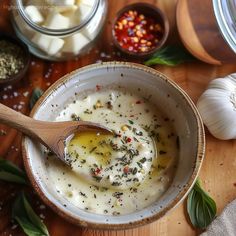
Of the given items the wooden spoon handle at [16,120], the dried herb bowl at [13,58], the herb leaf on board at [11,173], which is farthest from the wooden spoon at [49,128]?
the dried herb bowl at [13,58]

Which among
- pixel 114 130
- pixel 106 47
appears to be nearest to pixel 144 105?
pixel 114 130

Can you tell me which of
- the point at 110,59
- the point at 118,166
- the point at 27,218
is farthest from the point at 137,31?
the point at 27,218

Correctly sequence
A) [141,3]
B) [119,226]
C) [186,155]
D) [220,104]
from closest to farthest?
1. [119,226]
2. [186,155]
3. [220,104]
4. [141,3]

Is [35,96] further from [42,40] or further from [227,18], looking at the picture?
[227,18]

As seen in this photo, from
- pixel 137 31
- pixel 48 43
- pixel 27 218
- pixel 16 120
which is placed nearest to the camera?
pixel 16 120

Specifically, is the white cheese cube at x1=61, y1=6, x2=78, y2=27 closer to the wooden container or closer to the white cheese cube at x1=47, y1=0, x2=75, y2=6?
the white cheese cube at x1=47, y1=0, x2=75, y2=6

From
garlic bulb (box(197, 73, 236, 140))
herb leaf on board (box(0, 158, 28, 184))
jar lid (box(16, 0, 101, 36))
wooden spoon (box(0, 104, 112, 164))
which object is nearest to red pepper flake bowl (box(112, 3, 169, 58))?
jar lid (box(16, 0, 101, 36))

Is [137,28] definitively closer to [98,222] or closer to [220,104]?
[220,104]
